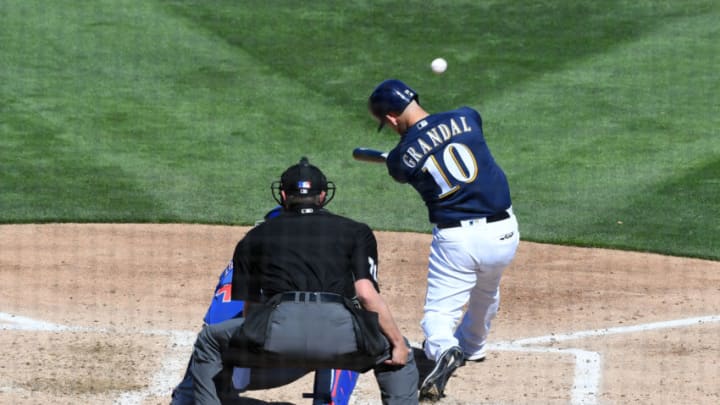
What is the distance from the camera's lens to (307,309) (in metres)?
4.73

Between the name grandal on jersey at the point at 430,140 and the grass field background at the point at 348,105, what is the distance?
406 centimetres

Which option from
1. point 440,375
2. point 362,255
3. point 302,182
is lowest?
point 440,375

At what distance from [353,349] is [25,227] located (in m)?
6.46

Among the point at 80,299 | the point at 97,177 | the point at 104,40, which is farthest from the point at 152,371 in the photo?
the point at 104,40

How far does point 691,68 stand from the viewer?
15.1 metres

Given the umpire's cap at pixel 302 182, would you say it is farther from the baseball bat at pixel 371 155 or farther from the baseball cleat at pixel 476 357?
the baseball cleat at pixel 476 357

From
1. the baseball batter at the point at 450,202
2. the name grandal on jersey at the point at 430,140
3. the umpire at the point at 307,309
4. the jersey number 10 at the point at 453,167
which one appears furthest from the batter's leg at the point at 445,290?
the umpire at the point at 307,309

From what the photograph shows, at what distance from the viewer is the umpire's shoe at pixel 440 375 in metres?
6.20

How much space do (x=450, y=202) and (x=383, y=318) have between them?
1.63 meters

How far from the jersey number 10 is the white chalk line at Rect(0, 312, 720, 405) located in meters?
Result: 1.36

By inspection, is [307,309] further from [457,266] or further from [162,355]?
[162,355]

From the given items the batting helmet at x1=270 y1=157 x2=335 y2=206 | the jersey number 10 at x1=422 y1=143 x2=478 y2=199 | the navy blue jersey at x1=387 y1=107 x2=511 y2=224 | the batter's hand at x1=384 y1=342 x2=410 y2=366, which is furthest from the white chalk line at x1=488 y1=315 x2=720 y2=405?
the batting helmet at x1=270 y1=157 x2=335 y2=206

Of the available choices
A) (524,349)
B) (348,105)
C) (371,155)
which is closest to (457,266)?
(371,155)

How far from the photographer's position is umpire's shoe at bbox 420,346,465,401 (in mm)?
6203
